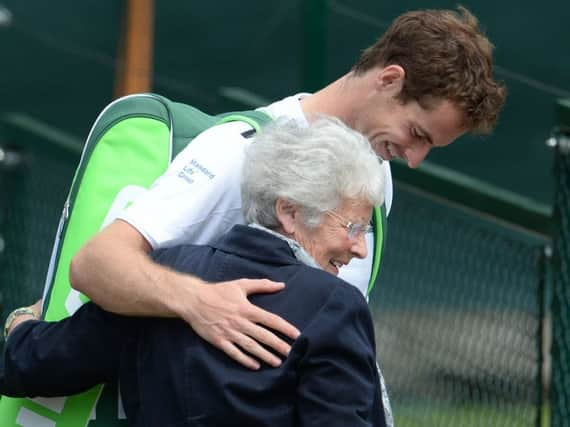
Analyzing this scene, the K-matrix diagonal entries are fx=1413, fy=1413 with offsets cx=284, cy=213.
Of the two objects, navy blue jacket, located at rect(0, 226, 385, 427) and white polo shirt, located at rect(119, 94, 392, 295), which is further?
white polo shirt, located at rect(119, 94, 392, 295)

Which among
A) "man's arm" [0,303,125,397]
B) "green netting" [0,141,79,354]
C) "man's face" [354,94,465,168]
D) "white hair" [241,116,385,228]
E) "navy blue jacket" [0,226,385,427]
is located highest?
"man's face" [354,94,465,168]

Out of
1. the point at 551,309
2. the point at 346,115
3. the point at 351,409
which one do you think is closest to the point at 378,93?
the point at 346,115

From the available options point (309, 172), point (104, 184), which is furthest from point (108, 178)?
point (309, 172)

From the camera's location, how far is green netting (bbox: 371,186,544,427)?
15.3 feet

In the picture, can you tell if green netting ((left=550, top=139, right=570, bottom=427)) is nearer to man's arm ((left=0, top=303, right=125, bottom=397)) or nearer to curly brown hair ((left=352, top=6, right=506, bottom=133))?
curly brown hair ((left=352, top=6, right=506, bottom=133))

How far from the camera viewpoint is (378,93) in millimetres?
3012

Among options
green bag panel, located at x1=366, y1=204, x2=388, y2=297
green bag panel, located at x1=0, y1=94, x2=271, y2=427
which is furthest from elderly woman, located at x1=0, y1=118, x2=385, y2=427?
green bag panel, located at x1=366, y1=204, x2=388, y2=297

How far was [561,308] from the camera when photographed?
4355mm

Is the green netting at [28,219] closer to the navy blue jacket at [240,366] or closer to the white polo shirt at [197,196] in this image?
the white polo shirt at [197,196]

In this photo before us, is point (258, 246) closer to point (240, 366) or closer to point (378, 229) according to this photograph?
point (240, 366)

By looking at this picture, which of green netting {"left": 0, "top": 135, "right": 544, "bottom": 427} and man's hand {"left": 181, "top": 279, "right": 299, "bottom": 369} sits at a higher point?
man's hand {"left": 181, "top": 279, "right": 299, "bottom": 369}

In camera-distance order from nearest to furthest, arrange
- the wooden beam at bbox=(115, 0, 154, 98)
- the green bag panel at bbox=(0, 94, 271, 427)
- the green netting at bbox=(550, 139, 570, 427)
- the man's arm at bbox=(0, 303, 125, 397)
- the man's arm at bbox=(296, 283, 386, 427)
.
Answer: the man's arm at bbox=(296, 283, 386, 427) < the man's arm at bbox=(0, 303, 125, 397) < the green bag panel at bbox=(0, 94, 271, 427) < the green netting at bbox=(550, 139, 570, 427) < the wooden beam at bbox=(115, 0, 154, 98)

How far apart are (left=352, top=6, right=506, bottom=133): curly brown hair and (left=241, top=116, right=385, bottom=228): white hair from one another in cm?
40

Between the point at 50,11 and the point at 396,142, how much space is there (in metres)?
4.32
